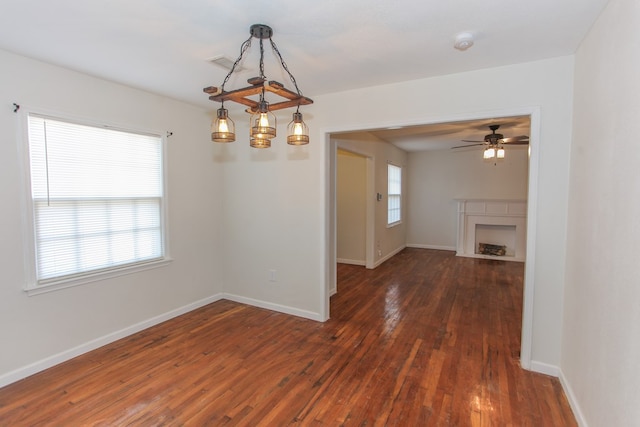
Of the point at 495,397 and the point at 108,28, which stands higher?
the point at 108,28

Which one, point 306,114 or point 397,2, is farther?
point 306,114

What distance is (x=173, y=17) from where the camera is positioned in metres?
1.94

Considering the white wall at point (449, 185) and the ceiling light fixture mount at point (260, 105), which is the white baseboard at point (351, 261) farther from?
the ceiling light fixture mount at point (260, 105)

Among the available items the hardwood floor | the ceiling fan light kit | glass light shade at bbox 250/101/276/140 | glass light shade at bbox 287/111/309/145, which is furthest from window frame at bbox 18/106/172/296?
the ceiling fan light kit

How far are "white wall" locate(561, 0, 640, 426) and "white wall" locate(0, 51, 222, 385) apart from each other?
3.86 metres

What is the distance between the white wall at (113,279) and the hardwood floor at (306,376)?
0.67 ft

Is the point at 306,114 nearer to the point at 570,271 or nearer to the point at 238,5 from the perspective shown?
the point at 238,5

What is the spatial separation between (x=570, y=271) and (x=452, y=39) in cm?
194

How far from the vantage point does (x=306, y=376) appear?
8.49 ft

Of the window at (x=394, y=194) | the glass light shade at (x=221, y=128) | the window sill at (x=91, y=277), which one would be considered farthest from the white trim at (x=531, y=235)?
the window at (x=394, y=194)

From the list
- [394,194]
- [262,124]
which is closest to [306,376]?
[262,124]

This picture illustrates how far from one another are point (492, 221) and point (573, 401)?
5.72 meters

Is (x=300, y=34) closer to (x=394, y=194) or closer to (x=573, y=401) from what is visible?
(x=573, y=401)

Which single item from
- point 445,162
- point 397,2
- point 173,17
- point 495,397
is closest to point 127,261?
point 173,17
